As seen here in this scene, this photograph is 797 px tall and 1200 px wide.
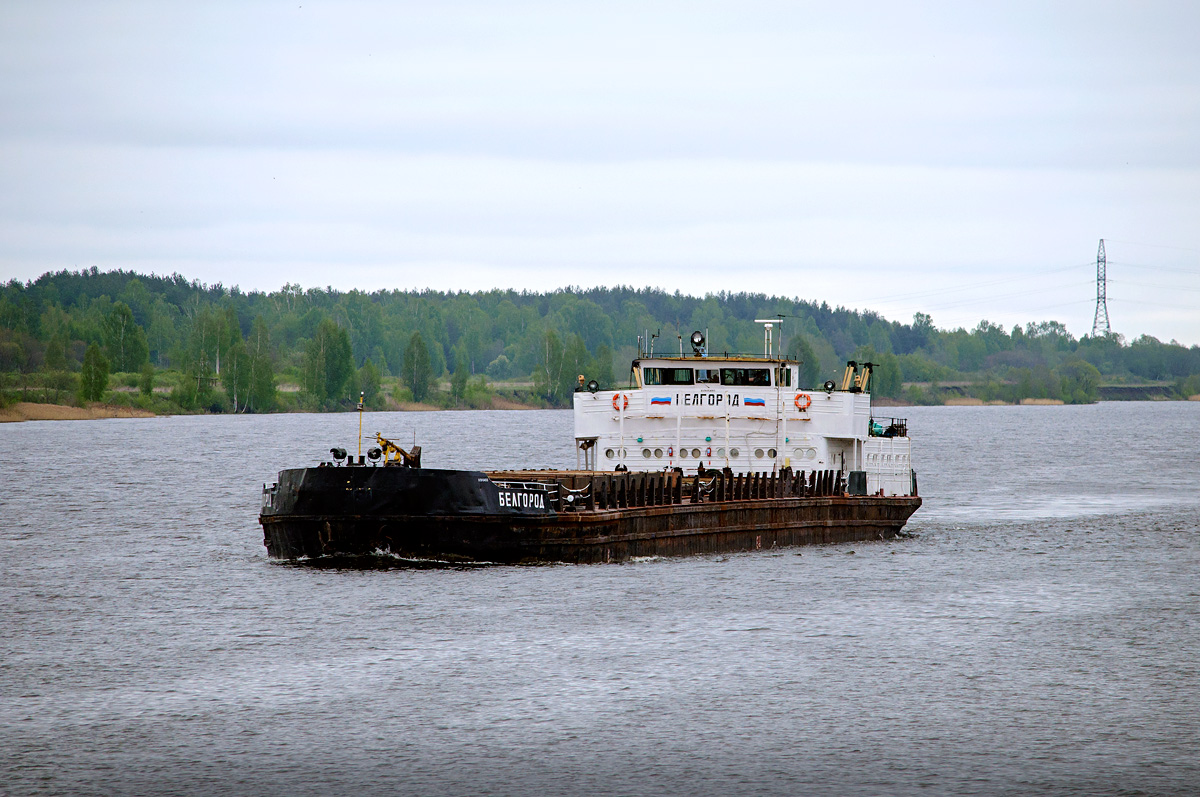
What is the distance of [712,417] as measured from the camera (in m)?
39.1

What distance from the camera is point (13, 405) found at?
14300 cm

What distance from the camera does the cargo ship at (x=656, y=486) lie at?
29.3m

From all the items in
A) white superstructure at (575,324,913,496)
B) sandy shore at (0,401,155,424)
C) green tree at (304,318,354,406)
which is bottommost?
sandy shore at (0,401,155,424)

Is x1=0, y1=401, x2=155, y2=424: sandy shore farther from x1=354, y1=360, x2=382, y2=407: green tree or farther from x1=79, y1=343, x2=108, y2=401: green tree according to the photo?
x1=354, y1=360, x2=382, y2=407: green tree

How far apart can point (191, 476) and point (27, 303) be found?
119 metres

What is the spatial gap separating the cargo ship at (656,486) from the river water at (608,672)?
2.60 ft

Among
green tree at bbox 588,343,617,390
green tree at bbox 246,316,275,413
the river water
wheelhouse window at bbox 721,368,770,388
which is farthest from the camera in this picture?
green tree at bbox 588,343,617,390

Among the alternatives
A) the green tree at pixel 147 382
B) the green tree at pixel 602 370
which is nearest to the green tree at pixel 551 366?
the green tree at pixel 602 370

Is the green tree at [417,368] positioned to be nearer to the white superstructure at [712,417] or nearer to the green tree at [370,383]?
the green tree at [370,383]

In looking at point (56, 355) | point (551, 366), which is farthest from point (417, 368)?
point (56, 355)

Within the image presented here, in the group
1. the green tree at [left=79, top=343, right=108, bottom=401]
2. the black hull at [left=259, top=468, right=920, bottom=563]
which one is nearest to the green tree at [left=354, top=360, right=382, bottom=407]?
the green tree at [left=79, top=343, right=108, bottom=401]

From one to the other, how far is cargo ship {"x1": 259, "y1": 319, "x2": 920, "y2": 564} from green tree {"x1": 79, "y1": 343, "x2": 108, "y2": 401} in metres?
110

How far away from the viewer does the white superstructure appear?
39.0 m

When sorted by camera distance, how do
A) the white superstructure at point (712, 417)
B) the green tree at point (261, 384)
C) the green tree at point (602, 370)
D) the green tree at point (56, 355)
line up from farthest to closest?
the green tree at point (602, 370)
the green tree at point (261, 384)
the green tree at point (56, 355)
the white superstructure at point (712, 417)
